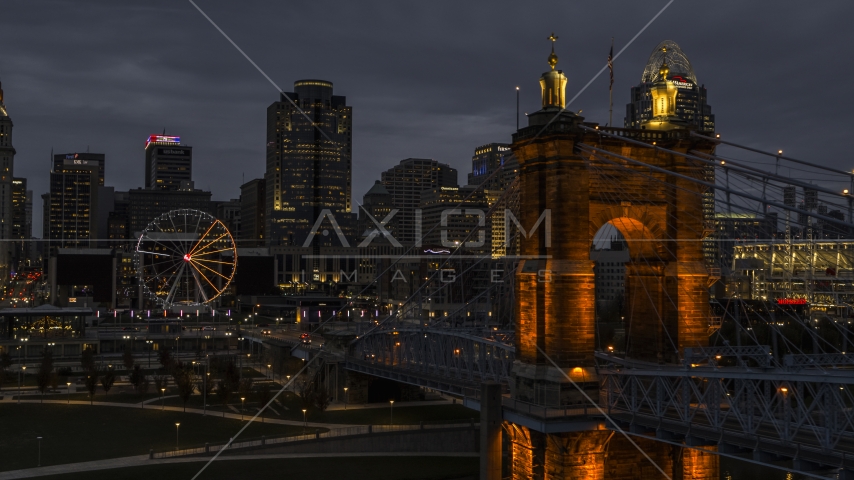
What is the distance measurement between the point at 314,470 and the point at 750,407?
1217 inches

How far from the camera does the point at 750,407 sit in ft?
99.6

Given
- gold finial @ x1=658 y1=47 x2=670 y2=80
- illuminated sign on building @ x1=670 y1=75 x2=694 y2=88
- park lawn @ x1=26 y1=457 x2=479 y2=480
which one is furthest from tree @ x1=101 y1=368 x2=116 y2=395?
gold finial @ x1=658 y1=47 x2=670 y2=80

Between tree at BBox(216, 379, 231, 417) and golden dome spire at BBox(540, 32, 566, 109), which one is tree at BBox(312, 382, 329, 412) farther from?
golden dome spire at BBox(540, 32, 566, 109)

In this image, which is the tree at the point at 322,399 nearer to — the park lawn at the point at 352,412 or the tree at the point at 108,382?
the park lawn at the point at 352,412

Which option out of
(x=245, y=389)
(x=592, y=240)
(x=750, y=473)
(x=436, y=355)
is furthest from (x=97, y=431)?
(x=750, y=473)

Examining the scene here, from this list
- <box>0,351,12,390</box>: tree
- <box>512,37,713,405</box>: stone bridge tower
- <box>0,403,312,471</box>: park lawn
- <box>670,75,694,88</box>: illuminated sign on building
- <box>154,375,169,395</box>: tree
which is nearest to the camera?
<box>512,37,713,405</box>: stone bridge tower

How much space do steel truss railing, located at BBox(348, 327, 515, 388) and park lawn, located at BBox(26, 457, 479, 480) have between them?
6180 millimetres

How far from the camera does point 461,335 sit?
2126 inches

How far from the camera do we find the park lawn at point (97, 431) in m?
55.3

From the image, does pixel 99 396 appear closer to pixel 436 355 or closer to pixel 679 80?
pixel 436 355

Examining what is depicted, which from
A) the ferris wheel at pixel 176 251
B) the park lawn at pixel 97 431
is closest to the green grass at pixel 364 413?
the park lawn at pixel 97 431

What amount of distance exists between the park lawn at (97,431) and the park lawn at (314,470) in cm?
493

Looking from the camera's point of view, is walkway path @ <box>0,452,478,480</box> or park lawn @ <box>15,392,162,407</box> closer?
walkway path @ <box>0,452,478,480</box>

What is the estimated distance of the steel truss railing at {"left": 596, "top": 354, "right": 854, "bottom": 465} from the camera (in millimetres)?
27344
